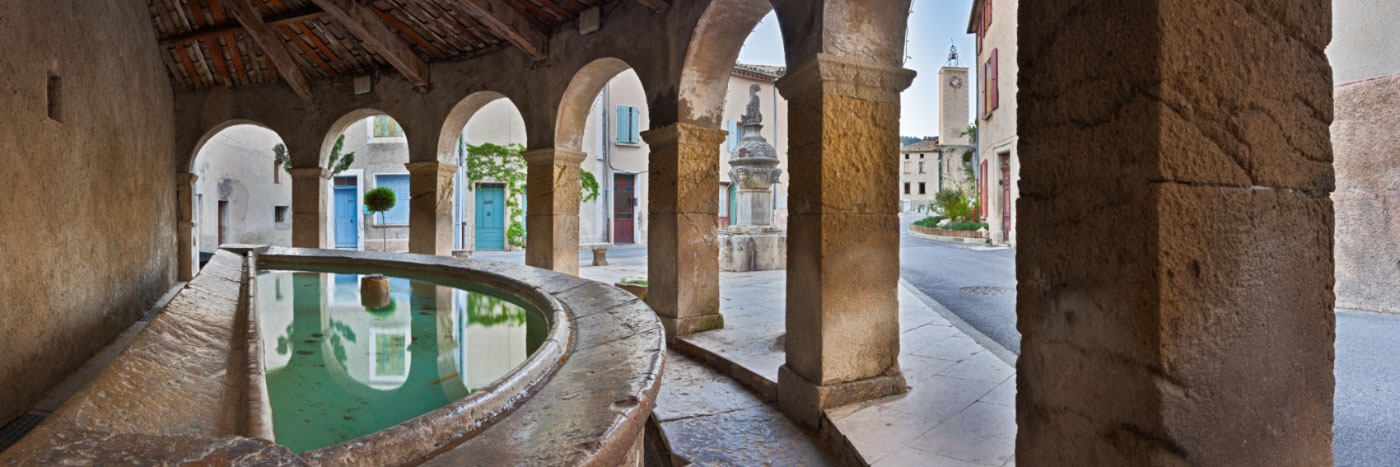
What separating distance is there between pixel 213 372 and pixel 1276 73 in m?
2.50

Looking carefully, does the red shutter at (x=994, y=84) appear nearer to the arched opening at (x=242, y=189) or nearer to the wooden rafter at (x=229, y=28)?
Result: the wooden rafter at (x=229, y=28)

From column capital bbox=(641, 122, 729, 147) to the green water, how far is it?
1.59 meters

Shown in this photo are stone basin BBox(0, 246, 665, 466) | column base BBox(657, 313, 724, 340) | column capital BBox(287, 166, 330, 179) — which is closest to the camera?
stone basin BBox(0, 246, 665, 466)

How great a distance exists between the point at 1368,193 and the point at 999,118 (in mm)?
9357

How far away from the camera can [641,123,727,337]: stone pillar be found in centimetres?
427

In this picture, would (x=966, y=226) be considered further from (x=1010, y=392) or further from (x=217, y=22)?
(x=217, y=22)

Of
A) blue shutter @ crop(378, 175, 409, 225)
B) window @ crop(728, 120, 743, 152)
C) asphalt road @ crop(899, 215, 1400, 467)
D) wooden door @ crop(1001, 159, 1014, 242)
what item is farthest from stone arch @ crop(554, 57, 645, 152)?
window @ crop(728, 120, 743, 152)

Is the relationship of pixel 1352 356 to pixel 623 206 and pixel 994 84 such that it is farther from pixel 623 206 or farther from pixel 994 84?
pixel 623 206

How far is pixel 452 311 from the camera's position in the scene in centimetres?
378

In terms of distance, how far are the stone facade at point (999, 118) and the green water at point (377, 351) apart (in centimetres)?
1185

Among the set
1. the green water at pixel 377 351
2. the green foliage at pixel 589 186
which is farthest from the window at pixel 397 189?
the green water at pixel 377 351

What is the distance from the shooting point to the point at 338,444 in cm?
87

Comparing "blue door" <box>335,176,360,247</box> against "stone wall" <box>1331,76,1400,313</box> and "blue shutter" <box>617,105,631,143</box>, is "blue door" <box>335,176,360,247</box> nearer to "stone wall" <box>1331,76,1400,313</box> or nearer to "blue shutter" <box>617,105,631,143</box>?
"blue shutter" <box>617,105,631,143</box>

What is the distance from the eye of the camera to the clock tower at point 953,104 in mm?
30844
